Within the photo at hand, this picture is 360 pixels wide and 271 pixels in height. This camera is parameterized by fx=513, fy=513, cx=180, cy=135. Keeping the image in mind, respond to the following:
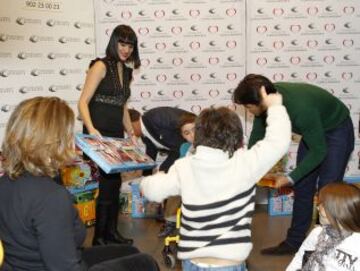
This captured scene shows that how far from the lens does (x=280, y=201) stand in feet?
14.3

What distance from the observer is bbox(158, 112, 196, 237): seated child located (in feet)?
10.4

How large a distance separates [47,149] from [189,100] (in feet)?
9.77

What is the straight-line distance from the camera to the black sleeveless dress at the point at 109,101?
10.6 feet

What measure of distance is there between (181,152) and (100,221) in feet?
2.26

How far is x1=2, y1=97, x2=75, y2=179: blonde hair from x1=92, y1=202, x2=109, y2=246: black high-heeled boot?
1705mm

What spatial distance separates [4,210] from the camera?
1.55 metres

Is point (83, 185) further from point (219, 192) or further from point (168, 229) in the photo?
point (219, 192)

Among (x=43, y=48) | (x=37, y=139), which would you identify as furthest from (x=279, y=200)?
(x=37, y=139)

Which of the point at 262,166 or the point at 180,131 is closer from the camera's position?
the point at 262,166

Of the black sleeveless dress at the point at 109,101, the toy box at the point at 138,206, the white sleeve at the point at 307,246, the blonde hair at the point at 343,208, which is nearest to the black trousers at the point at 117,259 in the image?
the white sleeve at the point at 307,246

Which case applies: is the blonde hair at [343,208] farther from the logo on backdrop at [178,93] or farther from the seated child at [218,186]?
the logo on backdrop at [178,93]

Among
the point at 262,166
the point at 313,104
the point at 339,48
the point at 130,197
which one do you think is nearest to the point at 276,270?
the point at 313,104

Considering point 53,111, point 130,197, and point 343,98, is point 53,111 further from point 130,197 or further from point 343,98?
point 343,98

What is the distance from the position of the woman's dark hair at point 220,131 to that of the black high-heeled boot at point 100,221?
5.23ft
